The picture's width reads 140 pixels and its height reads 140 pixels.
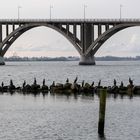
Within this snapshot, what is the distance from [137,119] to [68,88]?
73.8ft

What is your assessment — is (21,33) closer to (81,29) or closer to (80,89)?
Answer: (81,29)

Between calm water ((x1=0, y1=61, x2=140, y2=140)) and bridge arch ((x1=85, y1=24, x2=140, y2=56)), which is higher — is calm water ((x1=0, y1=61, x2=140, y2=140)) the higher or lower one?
the lower one

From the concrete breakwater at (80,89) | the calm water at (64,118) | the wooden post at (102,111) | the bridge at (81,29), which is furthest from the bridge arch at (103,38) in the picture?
the wooden post at (102,111)

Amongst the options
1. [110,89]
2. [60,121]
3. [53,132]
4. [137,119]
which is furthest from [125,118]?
[110,89]

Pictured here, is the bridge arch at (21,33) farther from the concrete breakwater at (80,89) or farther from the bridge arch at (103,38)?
the concrete breakwater at (80,89)

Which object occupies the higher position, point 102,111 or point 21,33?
point 21,33

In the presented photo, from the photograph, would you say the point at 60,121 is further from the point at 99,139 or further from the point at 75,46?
the point at 75,46

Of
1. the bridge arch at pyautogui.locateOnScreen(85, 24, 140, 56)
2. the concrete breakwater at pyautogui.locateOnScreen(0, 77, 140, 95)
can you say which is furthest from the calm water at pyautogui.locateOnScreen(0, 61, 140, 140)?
the bridge arch at pyautogui.locateOnScreen(85, 24, 140, 56)

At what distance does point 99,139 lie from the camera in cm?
3947

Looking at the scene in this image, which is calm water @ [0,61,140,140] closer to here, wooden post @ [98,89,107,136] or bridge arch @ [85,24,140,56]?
wooden post @ [98,89,107,136]

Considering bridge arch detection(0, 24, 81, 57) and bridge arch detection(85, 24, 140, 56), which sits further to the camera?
bridge arch detection(0, 24, 81, 57)

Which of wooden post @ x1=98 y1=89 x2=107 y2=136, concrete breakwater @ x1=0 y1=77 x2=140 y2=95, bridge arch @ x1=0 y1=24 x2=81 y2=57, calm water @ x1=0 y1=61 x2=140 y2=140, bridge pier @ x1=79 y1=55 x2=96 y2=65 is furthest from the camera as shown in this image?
bridge pier @ x1=79 y1=55 x2=96 y2=65

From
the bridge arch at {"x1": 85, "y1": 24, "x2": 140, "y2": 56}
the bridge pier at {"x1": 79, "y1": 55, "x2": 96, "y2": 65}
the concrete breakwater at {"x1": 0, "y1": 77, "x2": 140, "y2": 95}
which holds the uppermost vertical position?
the bridge arch at {"x1": 85, "y1": 24, "x2": 140, "y2": 56}

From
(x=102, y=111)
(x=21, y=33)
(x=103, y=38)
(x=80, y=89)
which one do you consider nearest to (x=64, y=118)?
(x=102, y=111)
